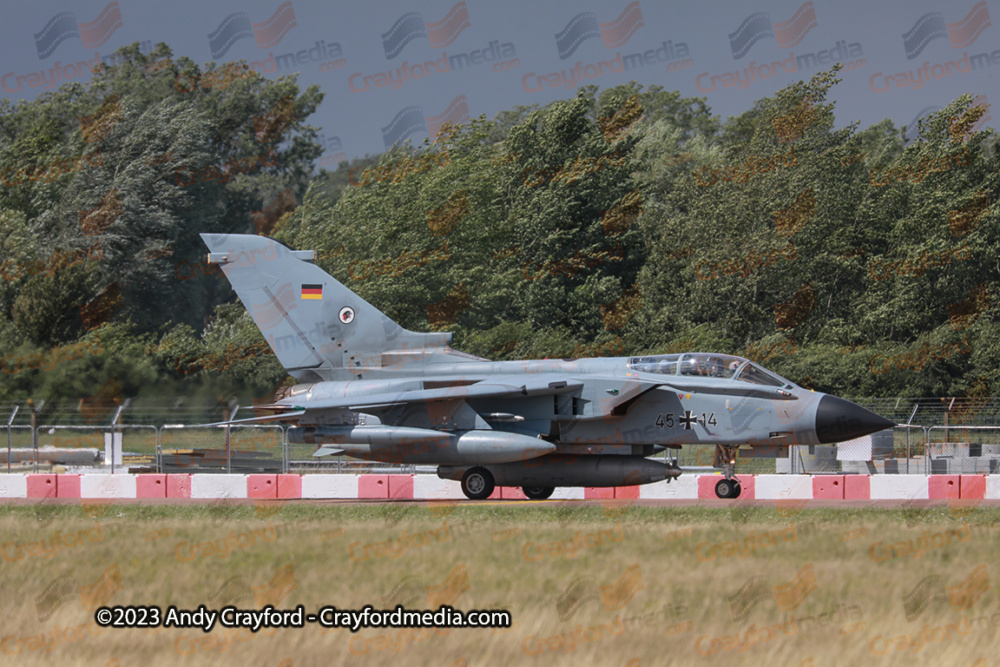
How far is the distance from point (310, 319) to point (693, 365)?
7.63 m

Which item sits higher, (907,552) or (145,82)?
(145,82)

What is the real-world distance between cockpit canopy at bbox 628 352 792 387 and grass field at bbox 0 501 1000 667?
14.4 feet

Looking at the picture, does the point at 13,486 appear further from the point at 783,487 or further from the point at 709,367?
the point at 783,487

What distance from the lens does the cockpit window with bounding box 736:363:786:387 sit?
18.5 metres

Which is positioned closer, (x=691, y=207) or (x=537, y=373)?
(x=537, y=373)

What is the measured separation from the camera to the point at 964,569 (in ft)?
31.9

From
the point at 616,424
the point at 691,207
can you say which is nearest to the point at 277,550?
the point at 616,424

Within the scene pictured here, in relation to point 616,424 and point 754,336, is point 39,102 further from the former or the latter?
point 616,424

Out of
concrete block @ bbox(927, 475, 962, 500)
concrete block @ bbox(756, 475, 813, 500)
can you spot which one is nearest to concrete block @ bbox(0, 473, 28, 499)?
concrete block @ bbox(756, 475, 813, 500)

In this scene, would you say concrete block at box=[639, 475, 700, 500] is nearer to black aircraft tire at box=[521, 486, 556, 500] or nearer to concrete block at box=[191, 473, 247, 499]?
black aircraft tire at box=[521, 486, 556, 500]

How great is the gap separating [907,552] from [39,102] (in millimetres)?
73507

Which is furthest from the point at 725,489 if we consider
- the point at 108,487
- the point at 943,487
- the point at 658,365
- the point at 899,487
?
the point at 108,487

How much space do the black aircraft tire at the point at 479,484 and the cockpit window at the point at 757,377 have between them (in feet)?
16.2

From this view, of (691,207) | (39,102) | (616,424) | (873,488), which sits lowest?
(873,488)
